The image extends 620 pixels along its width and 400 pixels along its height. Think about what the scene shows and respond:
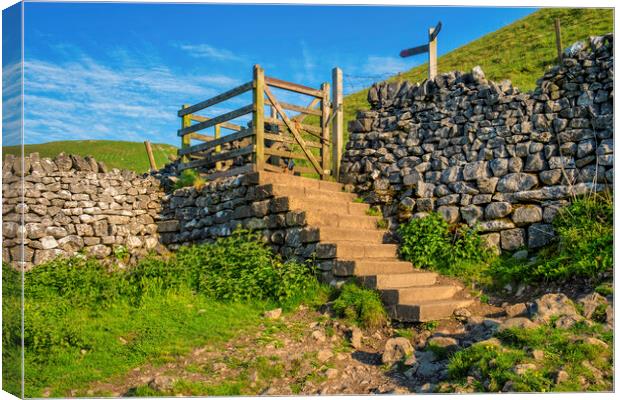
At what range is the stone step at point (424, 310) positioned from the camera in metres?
6.59

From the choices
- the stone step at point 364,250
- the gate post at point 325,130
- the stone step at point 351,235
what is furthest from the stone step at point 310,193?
the stone step at point 364,250

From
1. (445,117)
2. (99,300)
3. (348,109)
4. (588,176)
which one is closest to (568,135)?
(588,176)

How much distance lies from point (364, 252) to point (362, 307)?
1.36m

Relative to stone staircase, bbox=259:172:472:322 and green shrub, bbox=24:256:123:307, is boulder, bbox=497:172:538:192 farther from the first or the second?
green shrub, bbox=24:256:123:307

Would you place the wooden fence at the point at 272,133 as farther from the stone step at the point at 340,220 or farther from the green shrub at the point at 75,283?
the green shrub at the point at 75,283

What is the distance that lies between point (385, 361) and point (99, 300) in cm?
384

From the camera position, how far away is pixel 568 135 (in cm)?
795

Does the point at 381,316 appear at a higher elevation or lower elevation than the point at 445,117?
lower

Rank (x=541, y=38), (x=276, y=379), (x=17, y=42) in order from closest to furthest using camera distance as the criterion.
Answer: (x=17, y=42) < (x=276, y=379) < (x=541, y=38)

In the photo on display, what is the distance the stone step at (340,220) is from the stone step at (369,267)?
3.09 feet

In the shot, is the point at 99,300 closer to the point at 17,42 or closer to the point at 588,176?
the point at 17,42

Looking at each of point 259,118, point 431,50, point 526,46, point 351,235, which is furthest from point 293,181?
point 526,46

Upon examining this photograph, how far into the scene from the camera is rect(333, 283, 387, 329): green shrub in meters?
6.75

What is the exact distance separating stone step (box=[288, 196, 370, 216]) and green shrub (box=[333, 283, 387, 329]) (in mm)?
1676
